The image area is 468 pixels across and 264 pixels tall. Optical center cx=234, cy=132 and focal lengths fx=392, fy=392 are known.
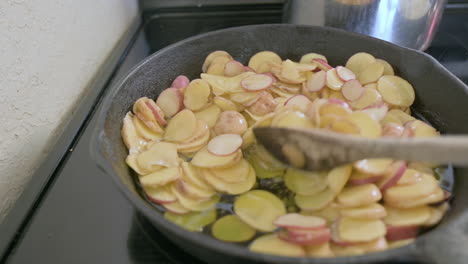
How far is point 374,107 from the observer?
0.85 meters

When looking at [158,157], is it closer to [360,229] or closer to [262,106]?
[262,106]

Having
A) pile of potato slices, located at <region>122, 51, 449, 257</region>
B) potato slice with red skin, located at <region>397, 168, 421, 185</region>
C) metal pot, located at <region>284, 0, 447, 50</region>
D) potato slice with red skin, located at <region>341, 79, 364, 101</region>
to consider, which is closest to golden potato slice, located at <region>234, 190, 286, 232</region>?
pile of potato slices, located at <region>122, 51, 449, 257</region>

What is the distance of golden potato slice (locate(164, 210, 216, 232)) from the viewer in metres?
0.70

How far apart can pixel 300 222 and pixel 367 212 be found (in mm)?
109

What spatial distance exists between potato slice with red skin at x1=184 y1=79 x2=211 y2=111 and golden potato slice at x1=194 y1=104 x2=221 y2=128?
1cm

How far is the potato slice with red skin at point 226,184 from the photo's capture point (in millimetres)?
746

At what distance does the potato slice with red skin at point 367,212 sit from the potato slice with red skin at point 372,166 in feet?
0.18

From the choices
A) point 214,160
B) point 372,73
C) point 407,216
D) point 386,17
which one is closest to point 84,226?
point 214,160

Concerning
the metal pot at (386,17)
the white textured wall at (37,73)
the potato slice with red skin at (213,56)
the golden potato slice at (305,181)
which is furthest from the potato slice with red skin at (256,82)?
the white textured wall at (37,73)

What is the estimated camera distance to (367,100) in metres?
0.88

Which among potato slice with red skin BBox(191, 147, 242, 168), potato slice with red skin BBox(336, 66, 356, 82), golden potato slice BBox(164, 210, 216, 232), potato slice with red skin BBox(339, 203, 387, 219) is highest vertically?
potato slice with red skin BBox(336, 66, 356, 82)

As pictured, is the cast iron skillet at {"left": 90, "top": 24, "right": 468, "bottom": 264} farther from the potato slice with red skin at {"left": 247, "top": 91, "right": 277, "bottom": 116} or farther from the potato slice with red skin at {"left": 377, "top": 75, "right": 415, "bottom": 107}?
the potato slice with red skin at {"left": 247, "top": 91, "right": 277, "bottom": 116}

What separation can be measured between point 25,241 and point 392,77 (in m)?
0.85

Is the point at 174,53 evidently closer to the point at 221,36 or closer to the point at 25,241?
the point at 221,36
